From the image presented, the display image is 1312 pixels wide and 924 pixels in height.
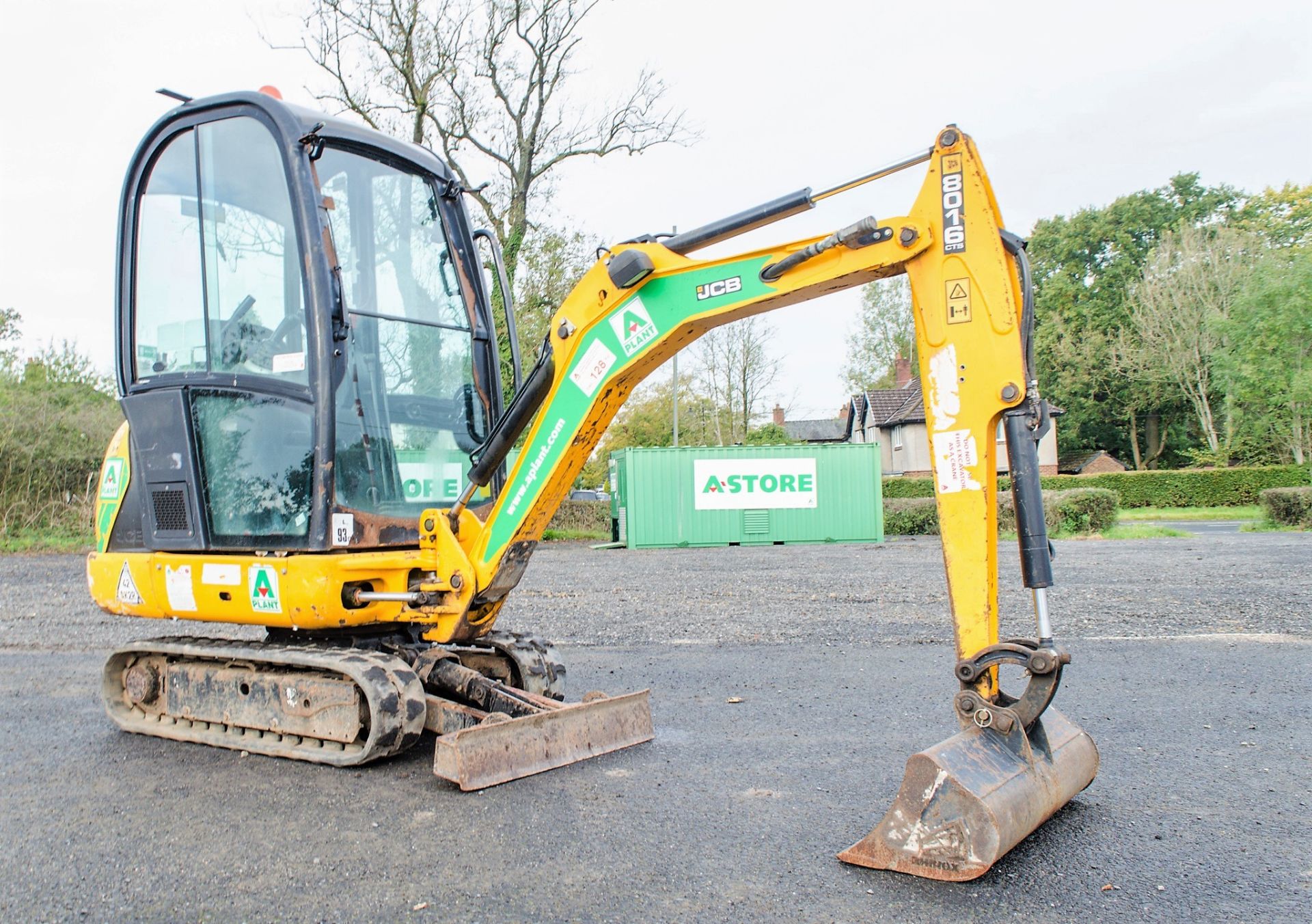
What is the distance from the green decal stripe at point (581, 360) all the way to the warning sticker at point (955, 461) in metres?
0.96

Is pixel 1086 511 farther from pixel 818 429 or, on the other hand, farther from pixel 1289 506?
pixel 818 429

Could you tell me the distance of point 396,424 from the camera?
4844mm

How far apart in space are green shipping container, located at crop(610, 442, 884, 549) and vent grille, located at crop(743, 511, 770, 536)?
0.02 meters

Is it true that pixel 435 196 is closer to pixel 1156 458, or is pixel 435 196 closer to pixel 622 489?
pixel 622 489

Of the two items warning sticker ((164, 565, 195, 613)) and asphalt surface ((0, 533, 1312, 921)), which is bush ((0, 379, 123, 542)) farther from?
warning sticker ((164, 565, 195, 613))

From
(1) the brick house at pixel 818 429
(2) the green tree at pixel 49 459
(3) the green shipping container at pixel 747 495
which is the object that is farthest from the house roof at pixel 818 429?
(2) the green tree at pixel 49 459

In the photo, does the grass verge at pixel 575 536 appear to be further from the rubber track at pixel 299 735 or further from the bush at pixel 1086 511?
the rubber track at pixel 299 735

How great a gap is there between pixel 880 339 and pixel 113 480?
183 feet

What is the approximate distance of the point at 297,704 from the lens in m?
4.58

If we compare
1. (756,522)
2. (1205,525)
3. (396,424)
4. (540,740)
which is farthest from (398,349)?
(1205,525)

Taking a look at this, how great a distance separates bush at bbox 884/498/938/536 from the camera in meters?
25.5

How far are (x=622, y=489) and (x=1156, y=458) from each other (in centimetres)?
3745

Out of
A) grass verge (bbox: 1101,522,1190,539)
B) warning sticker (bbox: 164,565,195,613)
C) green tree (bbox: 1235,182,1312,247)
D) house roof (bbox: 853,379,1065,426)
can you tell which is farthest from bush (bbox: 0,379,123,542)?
green tree (bbox: 1235,182,1312,247)

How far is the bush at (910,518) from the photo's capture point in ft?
83.6
